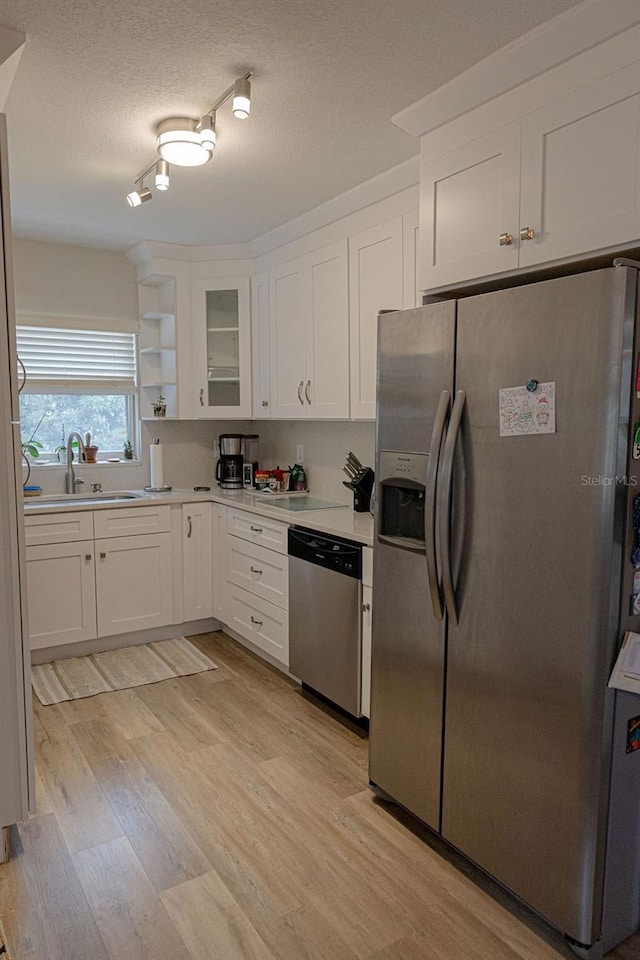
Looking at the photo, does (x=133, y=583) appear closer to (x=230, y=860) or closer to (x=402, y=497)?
(x=230, y=860)

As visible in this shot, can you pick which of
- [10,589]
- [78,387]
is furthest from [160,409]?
[10,589]

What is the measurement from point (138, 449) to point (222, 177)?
7.04 ft

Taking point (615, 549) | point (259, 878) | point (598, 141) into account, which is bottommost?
A: point (259, 878)

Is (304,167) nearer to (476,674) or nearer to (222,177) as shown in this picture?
(222,177)

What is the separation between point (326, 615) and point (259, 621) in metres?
0.78

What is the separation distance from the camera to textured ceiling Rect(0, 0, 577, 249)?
5.88 ft

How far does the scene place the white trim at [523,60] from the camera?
1.69 meters

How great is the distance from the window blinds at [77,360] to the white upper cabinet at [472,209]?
2.76 m

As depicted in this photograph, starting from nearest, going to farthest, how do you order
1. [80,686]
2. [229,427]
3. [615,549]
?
[615,549], [80,686], [229,427]

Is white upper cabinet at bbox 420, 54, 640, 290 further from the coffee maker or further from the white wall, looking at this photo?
the white wall

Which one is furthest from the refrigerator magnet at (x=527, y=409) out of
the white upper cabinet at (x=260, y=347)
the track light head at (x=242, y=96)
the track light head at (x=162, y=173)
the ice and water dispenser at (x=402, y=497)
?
the white upper cabinet at (x=260, y=347)

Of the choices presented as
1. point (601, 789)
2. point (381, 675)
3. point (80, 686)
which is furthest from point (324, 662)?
point (601, 789)

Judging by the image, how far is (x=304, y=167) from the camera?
2902 millimetres

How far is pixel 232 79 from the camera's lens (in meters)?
2.14
